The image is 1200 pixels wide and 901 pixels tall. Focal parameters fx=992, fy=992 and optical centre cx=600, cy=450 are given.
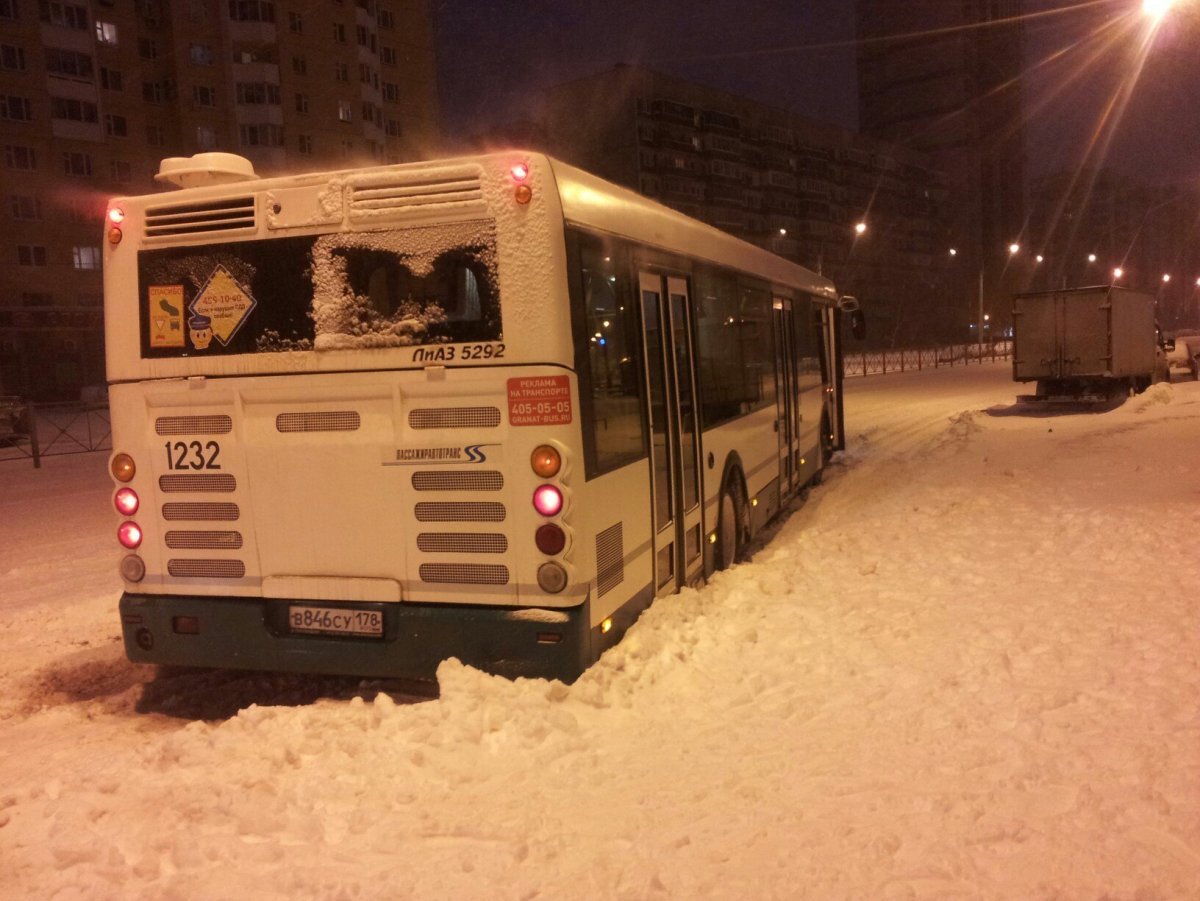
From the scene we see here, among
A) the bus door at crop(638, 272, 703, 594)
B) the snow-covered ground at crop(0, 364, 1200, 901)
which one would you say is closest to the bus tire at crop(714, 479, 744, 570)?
the snow-covered ground at crop(0, 364, 1200, 901)

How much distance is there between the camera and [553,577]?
5090 mm

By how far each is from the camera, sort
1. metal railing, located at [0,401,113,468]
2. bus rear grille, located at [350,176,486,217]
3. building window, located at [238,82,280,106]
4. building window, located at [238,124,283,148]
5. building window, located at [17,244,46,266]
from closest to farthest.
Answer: bus rear grille, located at [350,176,486,217] < metal railing, located at [0,401,113,468] < building window, located at [17,244,46,266] < building window, located at [238,82,280,106] < building window, located at [238,124,283,148]

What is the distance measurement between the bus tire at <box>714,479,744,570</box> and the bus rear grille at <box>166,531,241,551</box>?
3880 mm

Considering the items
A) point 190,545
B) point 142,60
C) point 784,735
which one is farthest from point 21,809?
point 142,60

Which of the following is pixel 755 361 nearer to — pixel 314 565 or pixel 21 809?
pixel 314 565

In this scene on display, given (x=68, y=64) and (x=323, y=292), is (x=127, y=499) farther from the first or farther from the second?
(x=68, y=64)

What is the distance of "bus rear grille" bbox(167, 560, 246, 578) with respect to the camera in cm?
561

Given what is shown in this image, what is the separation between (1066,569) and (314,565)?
5573mm

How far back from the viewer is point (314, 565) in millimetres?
5473

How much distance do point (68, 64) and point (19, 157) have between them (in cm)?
605

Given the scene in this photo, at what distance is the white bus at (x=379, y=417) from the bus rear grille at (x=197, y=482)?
1 centimetres

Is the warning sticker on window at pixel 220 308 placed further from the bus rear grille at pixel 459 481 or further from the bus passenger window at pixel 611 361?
the bus passenger window at pixel 611 361

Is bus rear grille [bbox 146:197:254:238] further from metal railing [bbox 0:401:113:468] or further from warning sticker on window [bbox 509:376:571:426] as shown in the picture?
metal railing [bbox 0:401:113:468]

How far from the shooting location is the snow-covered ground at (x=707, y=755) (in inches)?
142
